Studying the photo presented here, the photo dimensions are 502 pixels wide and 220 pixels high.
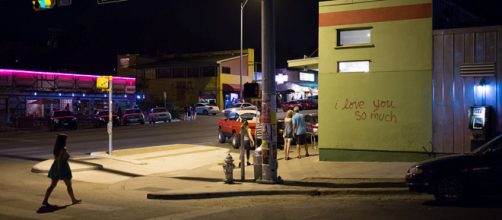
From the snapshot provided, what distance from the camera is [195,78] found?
2534 inches

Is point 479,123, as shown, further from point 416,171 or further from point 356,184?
point 416,171

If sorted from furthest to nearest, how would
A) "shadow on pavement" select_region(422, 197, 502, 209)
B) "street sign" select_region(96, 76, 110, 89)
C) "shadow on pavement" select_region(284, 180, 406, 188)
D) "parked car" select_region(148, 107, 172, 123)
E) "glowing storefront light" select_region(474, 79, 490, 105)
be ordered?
"parked car" select_region(148, 107, 172, 123) → "street sign" select_region(96, 76, 110, 89) → "glowing storefront light" select_region(474, 79, 490, 105) → "shadow on pavement" select_region(284, 180, 406, 188) → "shadow on pavement" select_region(422, 197, 502, 209)

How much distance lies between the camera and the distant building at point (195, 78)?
6325 centimetres

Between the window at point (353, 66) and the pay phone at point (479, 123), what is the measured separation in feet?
11.2

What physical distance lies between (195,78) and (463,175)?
5528cm

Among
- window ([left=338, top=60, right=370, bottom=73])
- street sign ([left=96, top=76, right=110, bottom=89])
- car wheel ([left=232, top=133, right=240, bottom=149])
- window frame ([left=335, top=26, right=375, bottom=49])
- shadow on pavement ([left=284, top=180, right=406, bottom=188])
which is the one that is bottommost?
shadow on pavement ([left=284, top=180, right=406, bottom=188])

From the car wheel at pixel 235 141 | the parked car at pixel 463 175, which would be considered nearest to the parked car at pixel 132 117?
the car wheel at pixel 235 141

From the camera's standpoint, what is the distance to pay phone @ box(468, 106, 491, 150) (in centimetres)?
1483

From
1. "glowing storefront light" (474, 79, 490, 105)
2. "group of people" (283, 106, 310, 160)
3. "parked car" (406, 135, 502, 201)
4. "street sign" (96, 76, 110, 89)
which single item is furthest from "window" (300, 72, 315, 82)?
"parked car" (406, 135, 502, 201)

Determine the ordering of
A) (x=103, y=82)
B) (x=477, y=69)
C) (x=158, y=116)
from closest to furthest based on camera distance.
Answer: (x=477, y=69)
(x=103, y=82)
(x=158, y=116)

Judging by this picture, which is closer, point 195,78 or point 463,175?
point 463,175

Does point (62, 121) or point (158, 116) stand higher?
point (158, 116)

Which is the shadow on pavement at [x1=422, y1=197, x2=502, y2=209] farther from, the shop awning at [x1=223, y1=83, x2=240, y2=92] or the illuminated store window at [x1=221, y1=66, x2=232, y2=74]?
the illuminated store window at [x1=221, y1=66, x2=232, y2=74]

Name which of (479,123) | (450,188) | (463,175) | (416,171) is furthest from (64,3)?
(479,123)
